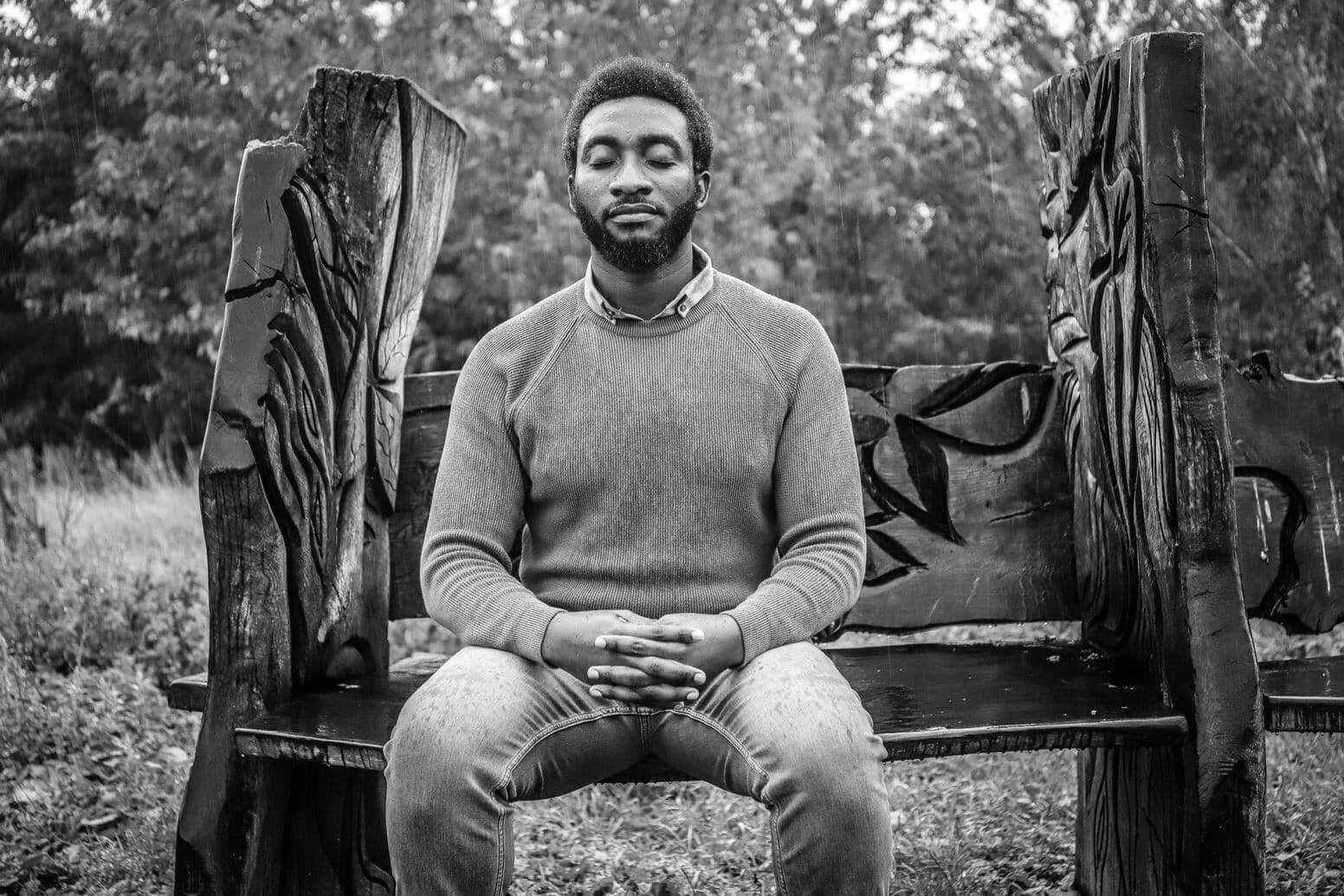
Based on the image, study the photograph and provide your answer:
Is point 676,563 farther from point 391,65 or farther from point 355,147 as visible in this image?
point 391,65

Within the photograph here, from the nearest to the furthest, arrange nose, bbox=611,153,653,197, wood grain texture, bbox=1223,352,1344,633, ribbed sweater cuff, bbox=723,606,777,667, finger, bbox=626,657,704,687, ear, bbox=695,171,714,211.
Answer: finger, bbox=626,657,704,687 < ribbed sweater cuff, bbox=723,606,777,667 < nose, bbox=611,153,653,197 < ear, bbox=695,171,714,211 < wood grain texture, bbox=1223,352,1344,633

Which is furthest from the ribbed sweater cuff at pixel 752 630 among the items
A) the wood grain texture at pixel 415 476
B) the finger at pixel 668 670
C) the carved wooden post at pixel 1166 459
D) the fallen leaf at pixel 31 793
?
the fallen leaf at pixel 31 793

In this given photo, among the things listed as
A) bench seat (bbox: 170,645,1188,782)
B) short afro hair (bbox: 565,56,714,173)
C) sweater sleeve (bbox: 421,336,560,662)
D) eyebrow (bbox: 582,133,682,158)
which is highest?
short afro hair (bbox: 565,56,714,173)

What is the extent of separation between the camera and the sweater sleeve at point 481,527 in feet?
7.80

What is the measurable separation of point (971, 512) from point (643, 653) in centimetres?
138

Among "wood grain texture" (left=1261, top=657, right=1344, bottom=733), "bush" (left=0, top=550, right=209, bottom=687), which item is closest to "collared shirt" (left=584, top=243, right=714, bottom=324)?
"wood grain texture" (left=1261, top=657, right=1344, bottom=733)

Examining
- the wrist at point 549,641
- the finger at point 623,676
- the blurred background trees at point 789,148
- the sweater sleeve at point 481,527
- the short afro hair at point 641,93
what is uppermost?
the blurred background trees at point 789,148

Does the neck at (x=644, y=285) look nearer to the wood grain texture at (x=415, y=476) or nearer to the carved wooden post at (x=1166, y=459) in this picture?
the wood grain texture at (x=415, y=476)

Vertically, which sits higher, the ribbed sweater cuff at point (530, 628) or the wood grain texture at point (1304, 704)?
the ribbed sweater cuff at point (530, 628)

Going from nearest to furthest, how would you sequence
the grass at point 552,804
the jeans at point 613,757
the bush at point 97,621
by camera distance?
the jeans at point 613,757 → the grass at point 552,804 → the bush at point 97,621

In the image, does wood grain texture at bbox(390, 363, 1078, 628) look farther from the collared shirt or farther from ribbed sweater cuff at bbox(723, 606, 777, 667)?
ribbed sweater cuff at bbox(723, 606, 777, 667)

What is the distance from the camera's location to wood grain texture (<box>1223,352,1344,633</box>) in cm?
321

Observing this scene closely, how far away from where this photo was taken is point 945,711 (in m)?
2.54

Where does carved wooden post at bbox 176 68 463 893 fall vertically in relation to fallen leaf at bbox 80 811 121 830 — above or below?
above
